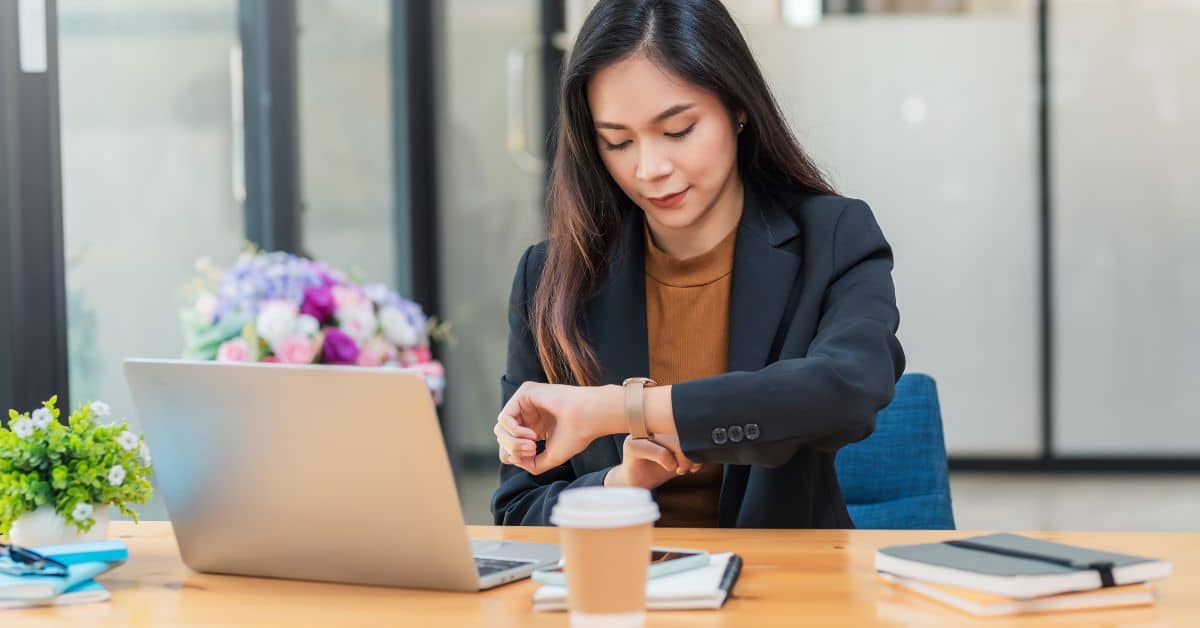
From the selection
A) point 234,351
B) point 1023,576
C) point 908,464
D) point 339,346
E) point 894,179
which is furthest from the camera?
point 894,179

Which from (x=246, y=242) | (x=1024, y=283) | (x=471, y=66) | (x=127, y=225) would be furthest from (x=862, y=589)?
(x=1024, y=283)

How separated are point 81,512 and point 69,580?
13 cm

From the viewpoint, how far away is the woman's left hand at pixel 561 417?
129 cm

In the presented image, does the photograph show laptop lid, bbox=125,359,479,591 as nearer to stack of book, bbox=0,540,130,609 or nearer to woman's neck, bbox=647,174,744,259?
stack of book, bbox=0,540,130,609

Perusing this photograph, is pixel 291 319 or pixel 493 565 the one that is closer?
pixel 493 565

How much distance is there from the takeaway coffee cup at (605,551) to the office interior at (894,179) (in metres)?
1.83

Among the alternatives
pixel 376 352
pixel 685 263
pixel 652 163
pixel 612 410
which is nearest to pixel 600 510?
pixel 612 410

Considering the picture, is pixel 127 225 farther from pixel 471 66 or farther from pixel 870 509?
pixel 471 66

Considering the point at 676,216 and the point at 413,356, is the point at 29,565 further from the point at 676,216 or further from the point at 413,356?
the point at 413,356

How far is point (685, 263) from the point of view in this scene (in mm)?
1713

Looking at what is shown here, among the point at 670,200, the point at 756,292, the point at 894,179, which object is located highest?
the point at 894,179

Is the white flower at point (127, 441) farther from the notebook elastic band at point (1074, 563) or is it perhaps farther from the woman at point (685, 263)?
the notebook elastic band at point (1074, 563)

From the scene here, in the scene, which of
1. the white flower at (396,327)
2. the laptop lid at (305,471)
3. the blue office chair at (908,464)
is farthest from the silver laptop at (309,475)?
the white flower at (396,327)

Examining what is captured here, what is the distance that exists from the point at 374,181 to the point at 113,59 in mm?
1221
